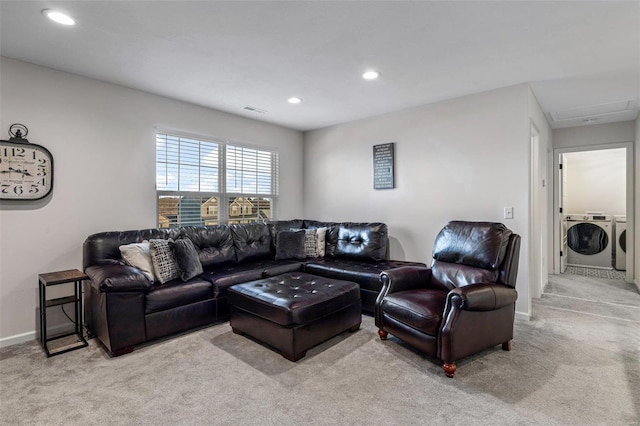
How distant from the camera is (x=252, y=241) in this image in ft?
13.5

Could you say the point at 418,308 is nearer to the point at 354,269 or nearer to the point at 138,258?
the point at 354,269

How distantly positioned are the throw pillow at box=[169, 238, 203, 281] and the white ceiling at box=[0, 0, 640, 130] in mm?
1656

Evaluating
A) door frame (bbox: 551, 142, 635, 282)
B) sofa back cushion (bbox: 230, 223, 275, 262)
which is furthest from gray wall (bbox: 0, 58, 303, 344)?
door frame (bbox: 551, 142, 635, 282)

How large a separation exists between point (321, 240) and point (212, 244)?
1449 millimetres

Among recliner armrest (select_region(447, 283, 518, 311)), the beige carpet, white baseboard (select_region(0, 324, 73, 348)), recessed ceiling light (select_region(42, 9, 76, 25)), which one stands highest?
recessed ceiling light (select_region(42, 9, 76, 25))

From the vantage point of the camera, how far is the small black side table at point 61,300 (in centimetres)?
257

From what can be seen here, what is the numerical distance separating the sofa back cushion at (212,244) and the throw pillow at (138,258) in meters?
0.58

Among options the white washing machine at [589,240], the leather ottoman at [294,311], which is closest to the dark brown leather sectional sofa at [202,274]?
the leather ottoman at [294,311]

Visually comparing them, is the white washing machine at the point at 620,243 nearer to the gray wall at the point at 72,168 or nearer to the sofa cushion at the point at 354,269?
the sofa cushion at the point at 354,269

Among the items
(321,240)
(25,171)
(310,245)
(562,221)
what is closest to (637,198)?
(562,221)

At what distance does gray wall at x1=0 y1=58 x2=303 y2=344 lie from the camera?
2.77m

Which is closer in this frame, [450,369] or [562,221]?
[450,369]

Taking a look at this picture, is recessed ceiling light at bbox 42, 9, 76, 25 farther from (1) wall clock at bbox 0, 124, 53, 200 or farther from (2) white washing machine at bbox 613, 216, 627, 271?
(2) white washing machine at bbox 613, 216, 627, 271

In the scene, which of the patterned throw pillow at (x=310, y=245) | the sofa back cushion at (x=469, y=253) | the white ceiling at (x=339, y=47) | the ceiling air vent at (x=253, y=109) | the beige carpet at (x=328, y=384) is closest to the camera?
the beige carpet at (x=328, y=384)
